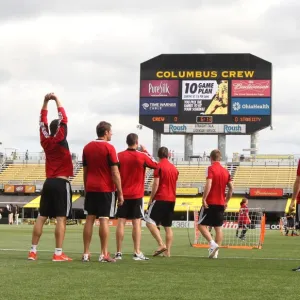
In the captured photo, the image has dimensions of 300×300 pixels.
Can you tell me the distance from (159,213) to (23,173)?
63.6m

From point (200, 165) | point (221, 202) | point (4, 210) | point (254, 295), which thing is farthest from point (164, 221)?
point (200, 165)

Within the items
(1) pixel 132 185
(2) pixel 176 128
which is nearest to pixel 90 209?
(1) pixel 132 185

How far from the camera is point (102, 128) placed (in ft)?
36.1

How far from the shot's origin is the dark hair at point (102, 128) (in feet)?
36.2

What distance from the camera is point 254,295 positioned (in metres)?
7.06

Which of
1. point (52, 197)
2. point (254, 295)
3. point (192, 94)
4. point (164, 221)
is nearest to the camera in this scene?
point (254, 295)

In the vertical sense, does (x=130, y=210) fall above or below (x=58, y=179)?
below

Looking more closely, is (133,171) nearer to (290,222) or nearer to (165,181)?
(165,181)

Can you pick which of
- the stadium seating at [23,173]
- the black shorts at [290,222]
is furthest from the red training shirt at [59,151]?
the stadium seating at [23,173]

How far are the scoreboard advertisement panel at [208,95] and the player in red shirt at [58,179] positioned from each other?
1906 inches

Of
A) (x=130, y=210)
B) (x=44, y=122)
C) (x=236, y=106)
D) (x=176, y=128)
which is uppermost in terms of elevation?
(x=236, y=106)

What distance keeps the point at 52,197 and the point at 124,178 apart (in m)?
1.41

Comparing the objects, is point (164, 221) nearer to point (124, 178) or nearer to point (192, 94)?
point (124, 178)

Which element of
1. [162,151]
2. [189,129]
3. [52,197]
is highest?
[189,129]
